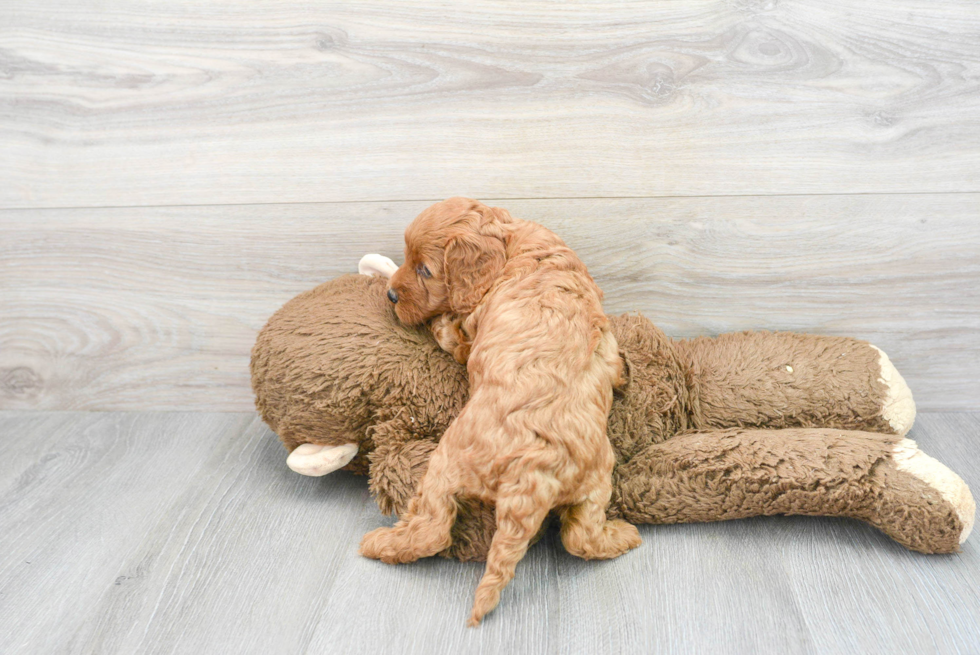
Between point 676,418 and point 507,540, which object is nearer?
point 507,540

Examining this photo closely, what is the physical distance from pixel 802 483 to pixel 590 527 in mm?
324

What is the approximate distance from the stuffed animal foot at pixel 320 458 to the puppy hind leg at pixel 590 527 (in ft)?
1.28

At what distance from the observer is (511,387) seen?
91 cm

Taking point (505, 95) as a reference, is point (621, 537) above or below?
below

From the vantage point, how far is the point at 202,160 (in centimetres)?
130

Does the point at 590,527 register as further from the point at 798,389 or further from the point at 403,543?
the point at 798,389

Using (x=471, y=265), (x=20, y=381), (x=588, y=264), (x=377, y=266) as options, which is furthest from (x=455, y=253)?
(x=20, y=381)

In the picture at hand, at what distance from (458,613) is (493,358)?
35 centimetres

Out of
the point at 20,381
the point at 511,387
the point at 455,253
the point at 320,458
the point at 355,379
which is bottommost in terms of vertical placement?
the point at 20,381

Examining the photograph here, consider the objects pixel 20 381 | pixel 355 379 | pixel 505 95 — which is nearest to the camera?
pixel 355 379

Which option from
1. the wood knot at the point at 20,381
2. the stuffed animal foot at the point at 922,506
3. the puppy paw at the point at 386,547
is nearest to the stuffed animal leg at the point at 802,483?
the stuffed animal foot at the point at 922,506

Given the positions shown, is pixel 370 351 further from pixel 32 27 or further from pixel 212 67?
pixel 32 27

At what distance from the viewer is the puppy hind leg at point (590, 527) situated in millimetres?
959

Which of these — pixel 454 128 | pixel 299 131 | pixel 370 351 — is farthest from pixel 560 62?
pixel 370 351
